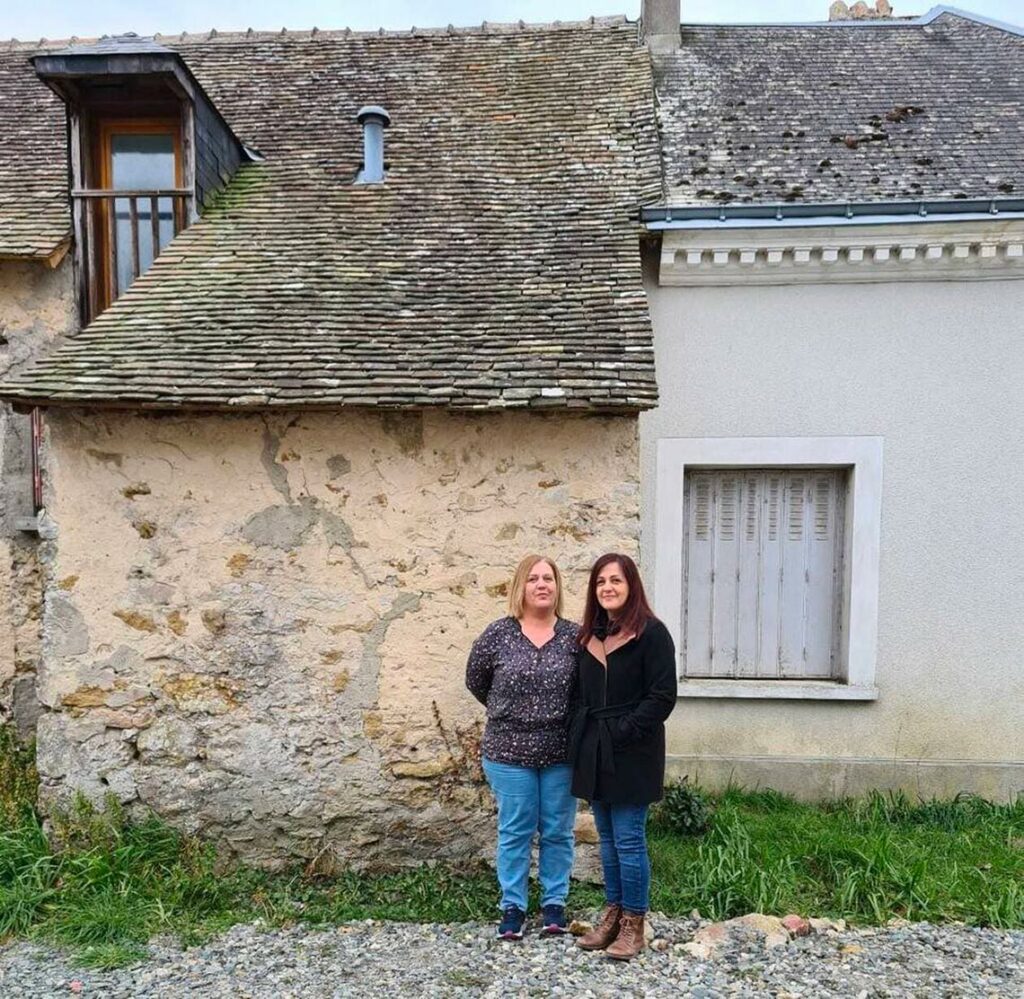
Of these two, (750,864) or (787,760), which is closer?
A: (750,864)

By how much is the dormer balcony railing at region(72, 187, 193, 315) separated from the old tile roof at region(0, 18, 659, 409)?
0.33 metres

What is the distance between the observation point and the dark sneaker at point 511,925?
3730 mm

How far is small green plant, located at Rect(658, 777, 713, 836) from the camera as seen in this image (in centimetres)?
500

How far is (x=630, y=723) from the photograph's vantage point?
3.37 metres

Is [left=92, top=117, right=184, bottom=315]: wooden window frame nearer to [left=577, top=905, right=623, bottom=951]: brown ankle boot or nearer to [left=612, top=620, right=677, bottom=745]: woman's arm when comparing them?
[left=612, top=620, right=677, bottom=745]: woman's arm

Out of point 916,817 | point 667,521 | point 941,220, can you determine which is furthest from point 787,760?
point 941,220

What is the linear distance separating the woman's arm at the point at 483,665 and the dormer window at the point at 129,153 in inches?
166

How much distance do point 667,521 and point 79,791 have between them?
4150mm

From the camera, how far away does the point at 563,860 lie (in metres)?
3.76

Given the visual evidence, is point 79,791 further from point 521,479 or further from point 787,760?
point 787,760

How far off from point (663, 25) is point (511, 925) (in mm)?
8154

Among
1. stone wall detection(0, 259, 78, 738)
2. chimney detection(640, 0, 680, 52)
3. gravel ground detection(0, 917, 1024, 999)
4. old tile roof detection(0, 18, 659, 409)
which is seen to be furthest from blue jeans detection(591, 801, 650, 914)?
chimney detection(640, 0, 680, 52)

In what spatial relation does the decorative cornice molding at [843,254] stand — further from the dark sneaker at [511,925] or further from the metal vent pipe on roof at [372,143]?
the dark sneaker at [511,925]

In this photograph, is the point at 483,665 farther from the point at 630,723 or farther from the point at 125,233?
the point at 125,233
